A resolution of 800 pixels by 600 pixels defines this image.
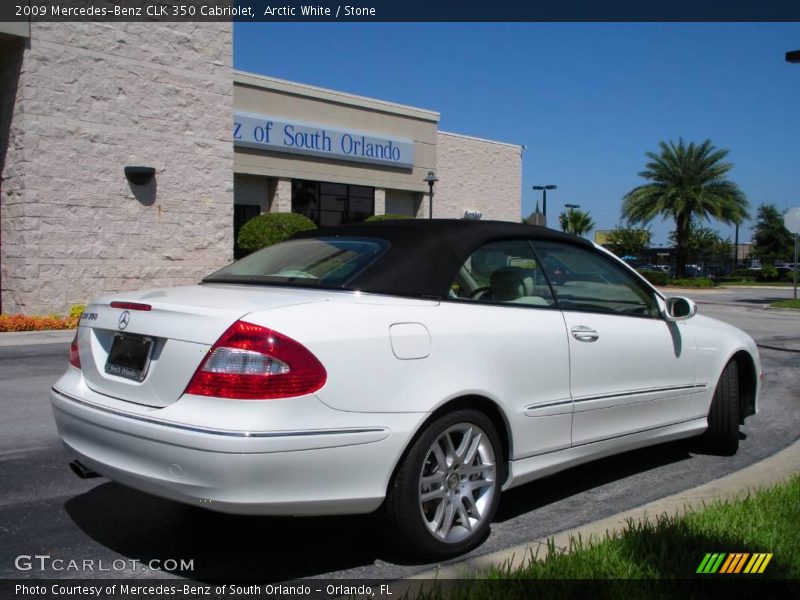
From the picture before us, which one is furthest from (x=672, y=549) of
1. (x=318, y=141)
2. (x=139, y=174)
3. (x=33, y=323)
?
(x=318, y=141)

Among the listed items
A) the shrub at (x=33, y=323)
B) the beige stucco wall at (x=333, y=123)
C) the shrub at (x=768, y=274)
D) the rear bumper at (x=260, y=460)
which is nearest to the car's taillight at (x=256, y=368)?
the rear bumper at (x=260, y=460)

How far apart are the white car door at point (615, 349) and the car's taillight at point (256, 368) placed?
1668 mm

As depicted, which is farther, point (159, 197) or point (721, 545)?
point (159, 197)

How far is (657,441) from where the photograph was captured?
4.98 metres

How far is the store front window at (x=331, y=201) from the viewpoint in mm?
25703

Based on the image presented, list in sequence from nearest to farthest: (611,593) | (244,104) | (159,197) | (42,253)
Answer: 1. (611,593)
2. (42,253)
3. (159,197)
4. (244,104)

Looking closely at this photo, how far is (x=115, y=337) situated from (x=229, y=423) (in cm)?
95

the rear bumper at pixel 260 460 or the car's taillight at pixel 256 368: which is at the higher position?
the car's taillight at pixel 256 368

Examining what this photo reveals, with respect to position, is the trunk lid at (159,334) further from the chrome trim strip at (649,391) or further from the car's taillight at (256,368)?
the chrome trim strip at (649,391)

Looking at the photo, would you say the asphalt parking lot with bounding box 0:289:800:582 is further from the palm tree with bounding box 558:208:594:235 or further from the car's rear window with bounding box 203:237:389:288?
the palm tree with bounding box 558:208:594:235

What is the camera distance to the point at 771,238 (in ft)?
208

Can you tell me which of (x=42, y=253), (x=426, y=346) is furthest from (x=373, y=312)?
(x=42, y=253)

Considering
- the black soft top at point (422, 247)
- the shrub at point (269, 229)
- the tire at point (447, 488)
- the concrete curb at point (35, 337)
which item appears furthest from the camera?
the shrub at point (269, 229)

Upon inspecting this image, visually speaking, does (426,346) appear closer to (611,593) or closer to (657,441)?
(611,593)
